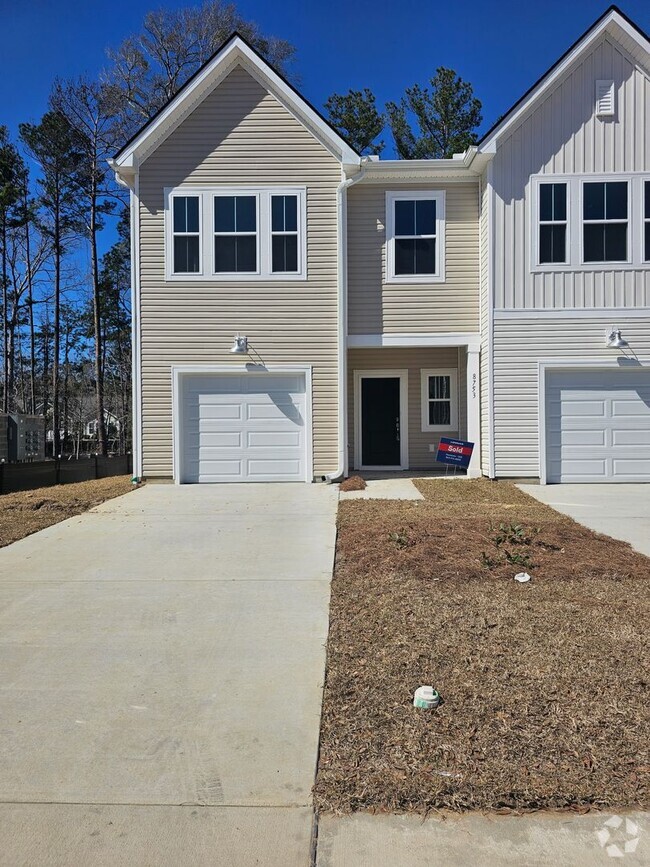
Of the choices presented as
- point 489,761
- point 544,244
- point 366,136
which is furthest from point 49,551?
point 366,136

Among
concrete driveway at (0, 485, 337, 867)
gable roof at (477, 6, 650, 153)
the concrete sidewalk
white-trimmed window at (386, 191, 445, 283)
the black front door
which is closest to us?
the concrete sidewalk

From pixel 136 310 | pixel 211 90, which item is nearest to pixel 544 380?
pixel 136 310

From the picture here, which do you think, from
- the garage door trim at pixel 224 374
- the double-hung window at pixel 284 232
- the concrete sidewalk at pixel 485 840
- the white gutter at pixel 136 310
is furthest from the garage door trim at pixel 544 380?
the concrete sidewalk at pixel 485 840

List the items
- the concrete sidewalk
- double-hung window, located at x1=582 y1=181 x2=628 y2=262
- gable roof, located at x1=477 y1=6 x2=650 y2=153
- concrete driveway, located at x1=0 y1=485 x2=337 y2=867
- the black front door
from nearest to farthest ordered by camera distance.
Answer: the concrete sidewalk < concrete driveway, located at x1=0 y1=485 x2=337 y2=867 < gable roof, located at x1=477 y1=6 x2=650 y2=153 < double-hung window, located at x1=582 y1=181 x2=628 y2=262 < the black front door

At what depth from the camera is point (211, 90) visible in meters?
11.9

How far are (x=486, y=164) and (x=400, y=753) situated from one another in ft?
37.1

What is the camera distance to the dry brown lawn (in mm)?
2592

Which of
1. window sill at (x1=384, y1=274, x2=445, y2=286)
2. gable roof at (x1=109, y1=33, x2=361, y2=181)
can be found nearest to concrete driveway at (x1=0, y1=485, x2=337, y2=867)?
window sill at (x1=384, y1=274, x2=445, y2=286)

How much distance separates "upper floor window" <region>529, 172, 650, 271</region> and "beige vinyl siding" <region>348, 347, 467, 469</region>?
3.13 metres

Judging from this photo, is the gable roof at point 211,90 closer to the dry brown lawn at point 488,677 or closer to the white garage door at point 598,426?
the white garage door at point 598,426

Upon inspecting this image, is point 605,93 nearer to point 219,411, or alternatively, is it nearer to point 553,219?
point 553,219

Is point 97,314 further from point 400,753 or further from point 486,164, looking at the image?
point 400,753

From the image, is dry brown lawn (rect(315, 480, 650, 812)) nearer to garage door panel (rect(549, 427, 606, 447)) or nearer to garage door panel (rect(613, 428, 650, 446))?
garage door panel (rect(549, 427, 606, 447))

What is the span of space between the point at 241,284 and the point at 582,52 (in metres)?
7.45
